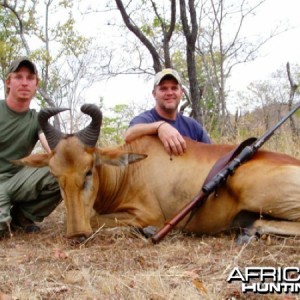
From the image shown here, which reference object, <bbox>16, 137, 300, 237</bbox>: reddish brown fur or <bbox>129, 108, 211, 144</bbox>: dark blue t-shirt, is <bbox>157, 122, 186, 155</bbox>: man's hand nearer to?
<bbox>16, 137, 300, 237</bbox>: reddish brown fur

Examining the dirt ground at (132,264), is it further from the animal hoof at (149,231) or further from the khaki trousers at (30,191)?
the khaki trousers at (30,191)

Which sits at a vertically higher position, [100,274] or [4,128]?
[4,128]

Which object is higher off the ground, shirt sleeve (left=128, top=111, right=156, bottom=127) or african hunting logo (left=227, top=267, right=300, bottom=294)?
shirt sleeve (left=128, top=111, right=156, bottom=127)

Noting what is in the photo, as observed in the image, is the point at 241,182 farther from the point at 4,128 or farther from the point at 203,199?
the point at 4,128

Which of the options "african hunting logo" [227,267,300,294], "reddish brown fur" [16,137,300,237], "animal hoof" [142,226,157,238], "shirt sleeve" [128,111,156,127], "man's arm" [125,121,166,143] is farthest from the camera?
"shirt sleeve" [128,111,156,127]

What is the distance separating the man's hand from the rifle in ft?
1.39

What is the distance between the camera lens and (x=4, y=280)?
3.31 m

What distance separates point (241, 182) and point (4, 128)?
8.62 feet

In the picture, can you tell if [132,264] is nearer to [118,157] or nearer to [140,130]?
[118,157]

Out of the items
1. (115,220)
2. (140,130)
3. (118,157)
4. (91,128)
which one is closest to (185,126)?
(140,130)

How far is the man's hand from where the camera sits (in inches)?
195

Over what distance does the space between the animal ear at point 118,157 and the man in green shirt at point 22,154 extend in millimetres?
741

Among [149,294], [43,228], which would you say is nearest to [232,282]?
[149,294]

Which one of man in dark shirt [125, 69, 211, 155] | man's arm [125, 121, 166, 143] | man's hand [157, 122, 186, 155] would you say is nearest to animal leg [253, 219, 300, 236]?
man's hand [157, 122, 186, 155]
